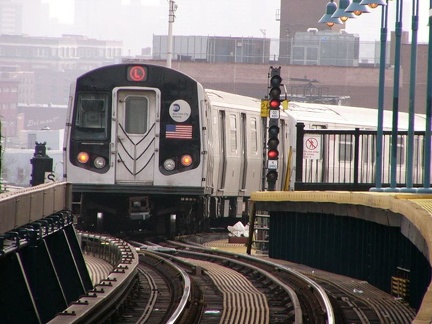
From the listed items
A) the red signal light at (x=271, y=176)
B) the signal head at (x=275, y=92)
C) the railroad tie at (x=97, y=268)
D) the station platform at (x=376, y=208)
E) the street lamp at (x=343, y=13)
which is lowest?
the railroad tie at (x=97, y=268)

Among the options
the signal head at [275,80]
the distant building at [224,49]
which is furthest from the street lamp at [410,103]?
the distant building at [224,49]

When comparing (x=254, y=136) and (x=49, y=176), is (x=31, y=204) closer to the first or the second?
(x=49, y=176)

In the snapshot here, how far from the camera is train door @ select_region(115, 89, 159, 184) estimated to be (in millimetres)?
25203

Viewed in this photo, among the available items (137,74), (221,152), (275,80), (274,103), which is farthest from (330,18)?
(221,152)

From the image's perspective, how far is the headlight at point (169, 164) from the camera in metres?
25.5

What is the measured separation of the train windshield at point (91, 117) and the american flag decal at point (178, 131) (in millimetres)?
1227

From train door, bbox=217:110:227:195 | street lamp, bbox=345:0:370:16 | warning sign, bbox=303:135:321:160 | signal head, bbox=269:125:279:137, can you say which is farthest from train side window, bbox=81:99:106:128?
street lamp, bbox=345:0:370:16

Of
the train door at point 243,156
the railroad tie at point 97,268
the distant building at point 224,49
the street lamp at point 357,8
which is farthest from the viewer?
the distant building at point 224,49

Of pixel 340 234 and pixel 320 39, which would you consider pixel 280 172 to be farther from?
pixel 320 39

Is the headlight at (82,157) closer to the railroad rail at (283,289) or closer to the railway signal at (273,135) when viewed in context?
the railroad rail at (283,289)

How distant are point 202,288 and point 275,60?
8923 centimetres

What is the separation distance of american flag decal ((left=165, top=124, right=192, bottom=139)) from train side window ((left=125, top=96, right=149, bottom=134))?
17.8 inches

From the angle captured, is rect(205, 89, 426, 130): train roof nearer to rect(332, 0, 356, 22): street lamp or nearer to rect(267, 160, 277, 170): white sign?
rect(267, 160, 277, 170): white sign

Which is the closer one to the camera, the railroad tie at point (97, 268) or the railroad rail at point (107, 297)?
the railroad rail at point (107, 297)
